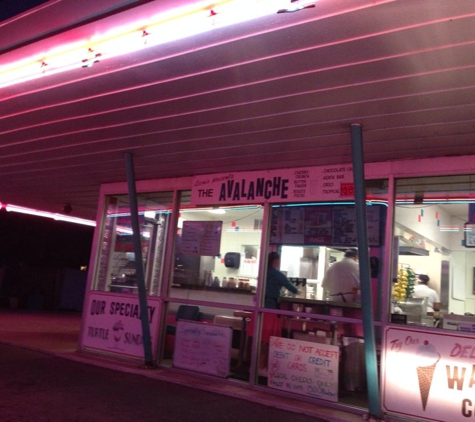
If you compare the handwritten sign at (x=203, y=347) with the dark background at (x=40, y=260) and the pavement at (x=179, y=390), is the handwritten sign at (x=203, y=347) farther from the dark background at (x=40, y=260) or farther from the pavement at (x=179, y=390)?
the dark background at (x=40, y=260)

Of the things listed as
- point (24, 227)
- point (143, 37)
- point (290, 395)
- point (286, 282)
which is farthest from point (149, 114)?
point (24, 227)

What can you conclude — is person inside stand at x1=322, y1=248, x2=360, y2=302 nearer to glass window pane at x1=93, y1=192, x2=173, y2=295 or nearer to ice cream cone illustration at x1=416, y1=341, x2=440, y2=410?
ice cream cone illustration at x1=416, y1=341, x2=440, y2=410

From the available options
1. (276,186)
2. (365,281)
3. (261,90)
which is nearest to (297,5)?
(261,90)

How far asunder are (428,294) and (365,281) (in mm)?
1403

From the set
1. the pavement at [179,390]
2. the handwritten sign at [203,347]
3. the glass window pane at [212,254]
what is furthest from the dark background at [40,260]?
the handwritten sign at [203,347]

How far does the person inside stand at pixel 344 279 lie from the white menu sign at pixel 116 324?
281 centimetres

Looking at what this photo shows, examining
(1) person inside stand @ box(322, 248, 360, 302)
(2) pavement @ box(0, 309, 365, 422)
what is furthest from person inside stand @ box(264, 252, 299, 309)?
(2) pavement @ box(0, 309, 365, 422)

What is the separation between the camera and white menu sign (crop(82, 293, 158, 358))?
828 cm

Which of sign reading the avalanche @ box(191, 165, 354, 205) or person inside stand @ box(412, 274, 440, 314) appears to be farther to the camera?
sign reading the avalanche @ box(191, 165, 354, 205)

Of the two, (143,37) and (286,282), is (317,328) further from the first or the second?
(143,37)

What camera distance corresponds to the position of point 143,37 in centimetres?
420

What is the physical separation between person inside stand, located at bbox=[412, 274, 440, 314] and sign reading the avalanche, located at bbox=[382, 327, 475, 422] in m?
0.75

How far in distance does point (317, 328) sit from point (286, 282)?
90 cm

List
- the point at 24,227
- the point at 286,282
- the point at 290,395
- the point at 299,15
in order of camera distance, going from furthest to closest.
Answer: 1. the point at 24,227
2. the point at 286,282
3. the point at 290,395
4. the point at 299,15
